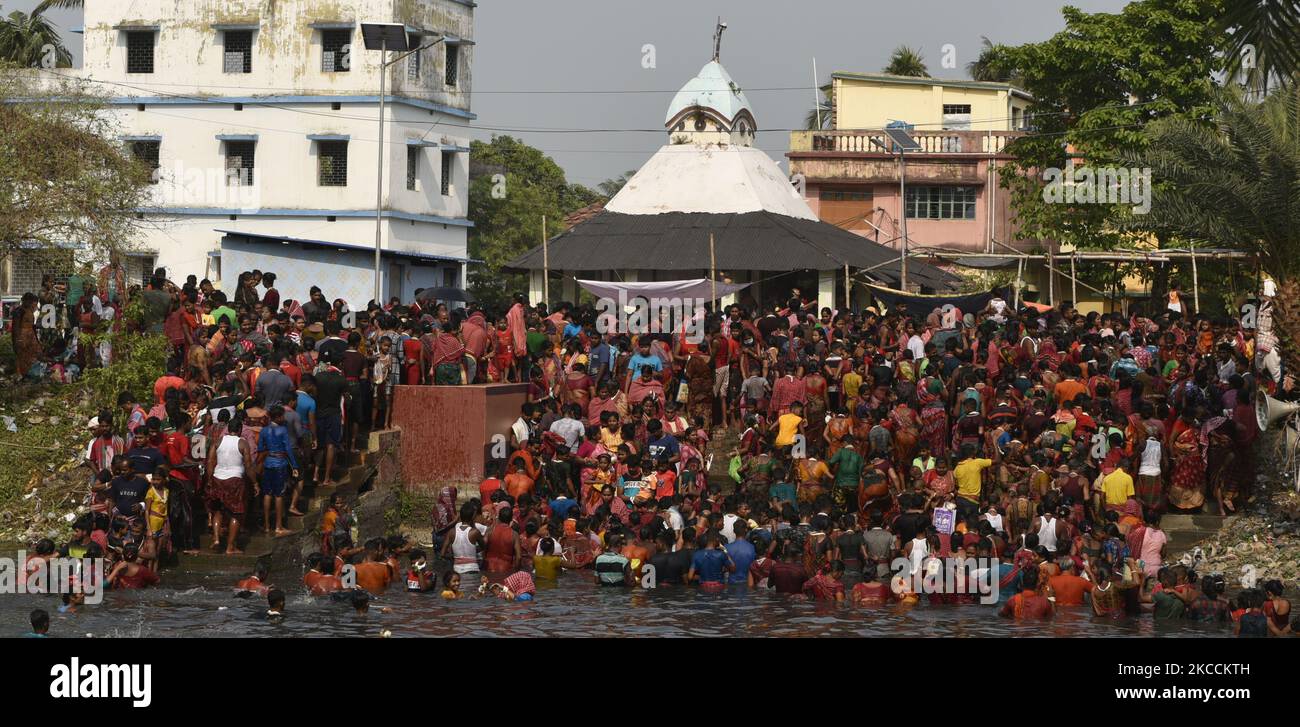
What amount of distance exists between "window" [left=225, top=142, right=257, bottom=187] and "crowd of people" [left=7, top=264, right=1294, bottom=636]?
63.9 feet

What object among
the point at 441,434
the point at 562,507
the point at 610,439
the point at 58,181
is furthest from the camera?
the point at 58,181

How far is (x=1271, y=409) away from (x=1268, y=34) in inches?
172

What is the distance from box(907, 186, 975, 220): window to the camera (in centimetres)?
4912

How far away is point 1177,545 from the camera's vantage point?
20625 mm

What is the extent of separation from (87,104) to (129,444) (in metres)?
9.17

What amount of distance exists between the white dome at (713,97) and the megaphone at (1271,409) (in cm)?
2002

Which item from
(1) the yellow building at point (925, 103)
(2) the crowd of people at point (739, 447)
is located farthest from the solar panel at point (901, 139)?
(2) the crowd of people at point (739, 447)

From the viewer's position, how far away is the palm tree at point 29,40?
5025 cm

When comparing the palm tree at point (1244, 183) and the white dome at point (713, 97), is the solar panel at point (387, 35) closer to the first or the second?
the white dome at point (713, 97)

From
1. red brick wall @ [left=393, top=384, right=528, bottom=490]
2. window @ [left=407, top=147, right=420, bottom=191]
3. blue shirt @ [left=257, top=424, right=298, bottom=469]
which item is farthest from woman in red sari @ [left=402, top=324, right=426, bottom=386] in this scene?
window @ [left=407, top=147, right=420, bottom=191]

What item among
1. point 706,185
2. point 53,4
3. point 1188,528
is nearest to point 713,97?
point 706,185

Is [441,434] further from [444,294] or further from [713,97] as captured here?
[713,97]

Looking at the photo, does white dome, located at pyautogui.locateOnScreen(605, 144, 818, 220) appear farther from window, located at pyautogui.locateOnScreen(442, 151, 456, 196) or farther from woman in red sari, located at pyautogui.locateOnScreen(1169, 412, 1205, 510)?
woman in red sari, located at pyautogui.locateOnScreen(1169, 412, 1205, 510)

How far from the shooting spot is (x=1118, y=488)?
19.9 meters
